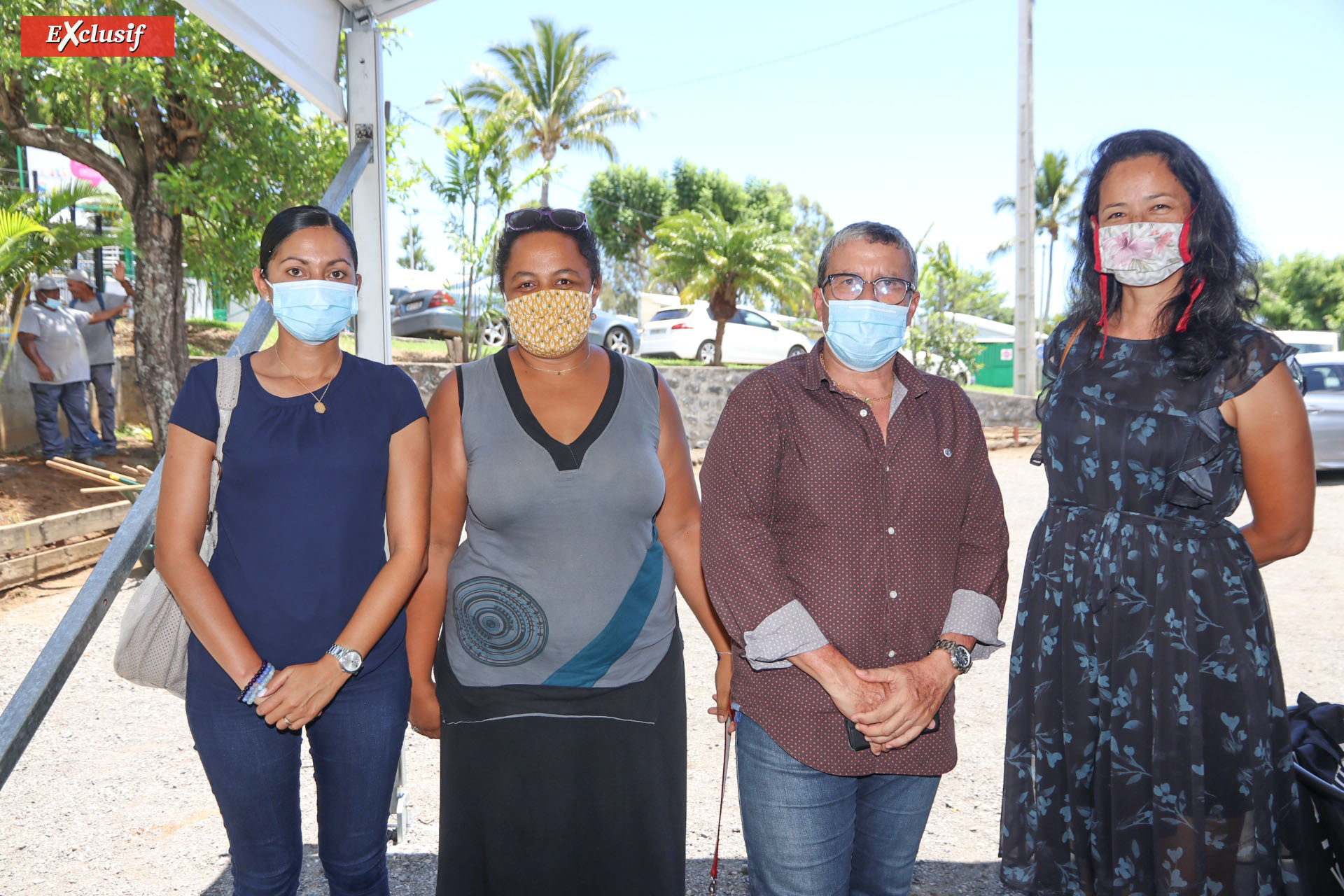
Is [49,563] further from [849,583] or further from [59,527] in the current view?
[849,583]

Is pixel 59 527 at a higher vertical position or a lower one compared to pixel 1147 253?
lower

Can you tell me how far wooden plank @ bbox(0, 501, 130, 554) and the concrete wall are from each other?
9.14 feet

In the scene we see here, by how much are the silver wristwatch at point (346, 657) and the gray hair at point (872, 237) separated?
1.36m

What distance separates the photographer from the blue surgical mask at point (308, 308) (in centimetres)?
217

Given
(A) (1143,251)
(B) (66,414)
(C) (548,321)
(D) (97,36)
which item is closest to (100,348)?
(B) (66,414)

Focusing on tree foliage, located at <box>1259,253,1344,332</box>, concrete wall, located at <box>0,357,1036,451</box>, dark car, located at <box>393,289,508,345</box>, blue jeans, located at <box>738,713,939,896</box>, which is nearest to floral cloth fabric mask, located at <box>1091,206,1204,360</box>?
blue jeans, located at <box>738,713,939,896</box>

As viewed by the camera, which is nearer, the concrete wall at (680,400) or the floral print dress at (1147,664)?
the floral print dress at (1147,664)

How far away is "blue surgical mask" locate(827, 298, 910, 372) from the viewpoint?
205 centimetres

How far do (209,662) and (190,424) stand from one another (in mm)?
535

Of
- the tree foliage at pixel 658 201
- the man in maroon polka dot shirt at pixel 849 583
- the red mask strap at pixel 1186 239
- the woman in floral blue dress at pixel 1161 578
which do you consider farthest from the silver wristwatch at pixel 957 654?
the tree foliage at pixel 658 201

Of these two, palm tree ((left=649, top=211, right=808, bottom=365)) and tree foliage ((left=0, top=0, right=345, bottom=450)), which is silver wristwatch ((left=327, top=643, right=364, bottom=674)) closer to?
tree foliage ((left=0, top=0, right=345, bottom=450))

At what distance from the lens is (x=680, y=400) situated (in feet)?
47.0

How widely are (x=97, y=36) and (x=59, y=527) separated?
390cm

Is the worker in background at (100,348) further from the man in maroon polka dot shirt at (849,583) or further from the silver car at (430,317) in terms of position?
the man in maroon polka dot shirt at (849,583)
